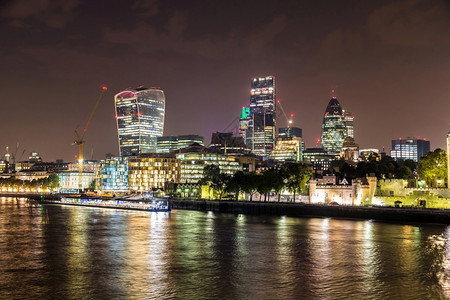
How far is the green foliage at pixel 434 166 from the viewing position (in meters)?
107

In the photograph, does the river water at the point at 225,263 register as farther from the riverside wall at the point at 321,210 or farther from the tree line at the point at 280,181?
the tree line at the point at 280,181

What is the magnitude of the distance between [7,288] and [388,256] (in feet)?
121

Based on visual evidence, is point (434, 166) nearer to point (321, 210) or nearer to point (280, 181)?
point (321, 210)

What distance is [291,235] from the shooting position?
222 feet

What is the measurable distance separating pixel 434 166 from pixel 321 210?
92.3 feet

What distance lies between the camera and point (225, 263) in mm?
47625

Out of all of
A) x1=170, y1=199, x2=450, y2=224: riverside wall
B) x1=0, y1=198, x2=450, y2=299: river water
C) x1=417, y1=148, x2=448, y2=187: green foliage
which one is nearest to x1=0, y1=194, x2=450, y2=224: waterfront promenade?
x1=170, y1=199, x2=450, y2=224: riverside wall

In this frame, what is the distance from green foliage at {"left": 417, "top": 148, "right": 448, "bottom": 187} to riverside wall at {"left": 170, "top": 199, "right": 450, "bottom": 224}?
888 inches

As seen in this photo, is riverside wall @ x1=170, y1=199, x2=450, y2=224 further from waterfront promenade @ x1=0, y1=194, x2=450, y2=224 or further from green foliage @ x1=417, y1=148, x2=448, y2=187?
green foliage @ x1=417, y1=148, x2=448, y2=187

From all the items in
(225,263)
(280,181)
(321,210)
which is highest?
(280,181)

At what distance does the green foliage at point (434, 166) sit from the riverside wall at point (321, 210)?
2255 cm

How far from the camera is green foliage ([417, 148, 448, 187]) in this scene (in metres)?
107

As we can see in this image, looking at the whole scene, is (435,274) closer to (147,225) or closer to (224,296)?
(224,296)

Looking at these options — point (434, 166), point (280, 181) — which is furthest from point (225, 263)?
point (434, 166)
